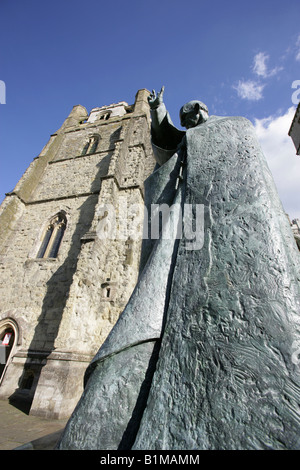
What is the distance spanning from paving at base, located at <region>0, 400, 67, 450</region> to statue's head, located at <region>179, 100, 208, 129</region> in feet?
12.2

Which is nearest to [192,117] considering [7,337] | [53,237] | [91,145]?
[7,337]

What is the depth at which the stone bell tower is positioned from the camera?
5.56 meters

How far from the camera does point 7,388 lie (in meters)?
6.23

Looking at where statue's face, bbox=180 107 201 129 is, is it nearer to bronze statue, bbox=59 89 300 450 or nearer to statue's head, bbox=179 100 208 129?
statue's head, bbox=179 100 208 129

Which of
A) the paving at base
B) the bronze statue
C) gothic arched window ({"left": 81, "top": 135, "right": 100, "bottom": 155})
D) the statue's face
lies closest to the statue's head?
the statue's face

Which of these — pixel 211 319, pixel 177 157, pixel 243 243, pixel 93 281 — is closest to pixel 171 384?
pixel 211 319

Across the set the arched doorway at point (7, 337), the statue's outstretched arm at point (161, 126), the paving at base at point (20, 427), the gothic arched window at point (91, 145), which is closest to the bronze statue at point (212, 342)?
the statue's outstretched arm at point (161, 126)

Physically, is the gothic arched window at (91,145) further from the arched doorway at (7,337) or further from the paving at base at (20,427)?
the paving at base at (20,427)

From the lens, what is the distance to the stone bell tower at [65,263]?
5562mm

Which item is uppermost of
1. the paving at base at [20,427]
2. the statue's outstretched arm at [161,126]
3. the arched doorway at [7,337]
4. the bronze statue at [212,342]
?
the statue's outstretched arm at [161,126]

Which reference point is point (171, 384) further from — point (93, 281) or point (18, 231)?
point (18, 231)

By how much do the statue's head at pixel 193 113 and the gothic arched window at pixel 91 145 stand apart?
1225cm

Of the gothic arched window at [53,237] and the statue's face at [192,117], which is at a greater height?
the gothic arched window at [53,237]

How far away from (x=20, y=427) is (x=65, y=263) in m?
4.98
